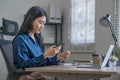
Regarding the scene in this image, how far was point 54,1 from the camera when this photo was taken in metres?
5.19

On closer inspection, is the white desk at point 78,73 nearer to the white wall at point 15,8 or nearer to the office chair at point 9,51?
the office chair at point 9,51

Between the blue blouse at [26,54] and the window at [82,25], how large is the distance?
2210 mm

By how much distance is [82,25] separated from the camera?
4633 mm

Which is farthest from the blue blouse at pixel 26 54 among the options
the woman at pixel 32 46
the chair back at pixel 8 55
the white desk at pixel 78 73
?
the white desk at pixel 78 73

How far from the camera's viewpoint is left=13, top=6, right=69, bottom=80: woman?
2.05 m

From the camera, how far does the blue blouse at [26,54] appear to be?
2.05 m

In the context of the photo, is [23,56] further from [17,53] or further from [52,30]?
[52,30]

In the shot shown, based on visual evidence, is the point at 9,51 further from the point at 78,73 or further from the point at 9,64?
the point at 78,73

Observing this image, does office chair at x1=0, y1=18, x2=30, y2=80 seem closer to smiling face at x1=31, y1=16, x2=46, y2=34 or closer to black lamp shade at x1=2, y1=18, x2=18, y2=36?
black lamp shade at x1=2, y1=18, x2=18, y2=36

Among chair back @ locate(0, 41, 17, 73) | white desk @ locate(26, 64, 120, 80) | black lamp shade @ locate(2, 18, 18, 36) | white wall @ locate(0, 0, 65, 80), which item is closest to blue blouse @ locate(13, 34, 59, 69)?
chair back @ locate(0, 41, 17, 73)

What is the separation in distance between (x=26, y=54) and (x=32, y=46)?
16 centimetres

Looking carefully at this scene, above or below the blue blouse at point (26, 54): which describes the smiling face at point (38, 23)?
above

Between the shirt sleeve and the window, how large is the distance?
Result: 236 centimetres

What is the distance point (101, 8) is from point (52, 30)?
1445 millimetres
